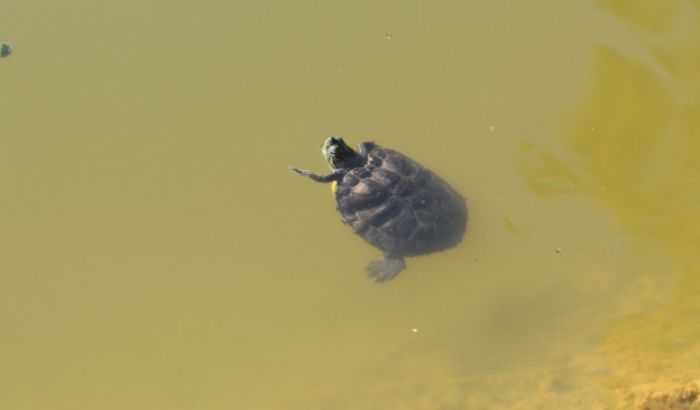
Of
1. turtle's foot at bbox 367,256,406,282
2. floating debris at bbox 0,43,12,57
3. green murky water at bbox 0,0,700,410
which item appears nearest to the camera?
green murky water at bbox 0,0,700,410

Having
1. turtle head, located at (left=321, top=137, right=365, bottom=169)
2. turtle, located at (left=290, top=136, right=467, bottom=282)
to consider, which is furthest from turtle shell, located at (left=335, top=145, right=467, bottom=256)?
turtle head, located at (left=321, top=137, right=365, bottom=169)

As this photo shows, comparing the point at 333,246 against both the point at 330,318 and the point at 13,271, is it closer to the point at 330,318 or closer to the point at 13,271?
the point at 330,318

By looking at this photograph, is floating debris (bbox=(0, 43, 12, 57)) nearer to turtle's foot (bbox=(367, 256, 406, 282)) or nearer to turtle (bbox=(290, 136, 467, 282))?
turtle (bbox=(290, 136, 467, 282))

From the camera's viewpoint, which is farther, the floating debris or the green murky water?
the floating debris

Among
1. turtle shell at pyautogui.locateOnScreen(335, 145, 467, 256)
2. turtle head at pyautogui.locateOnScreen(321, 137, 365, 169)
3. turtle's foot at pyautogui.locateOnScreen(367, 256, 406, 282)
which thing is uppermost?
turtle head at pyautogui.locateOnScreen(321, 137, 365, 169)

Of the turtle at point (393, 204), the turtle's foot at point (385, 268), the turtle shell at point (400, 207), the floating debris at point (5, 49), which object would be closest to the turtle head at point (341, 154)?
the turtle at point (393, 204)

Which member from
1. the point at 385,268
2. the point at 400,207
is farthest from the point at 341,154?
the point at 385,268

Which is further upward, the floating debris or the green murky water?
the floating debris
